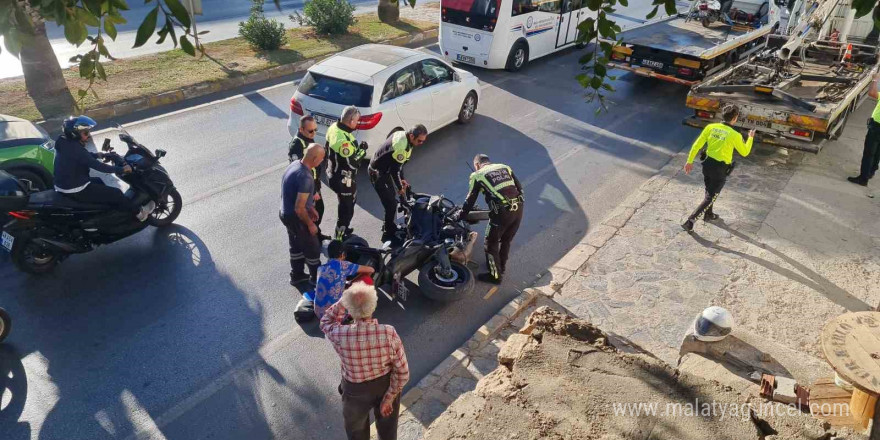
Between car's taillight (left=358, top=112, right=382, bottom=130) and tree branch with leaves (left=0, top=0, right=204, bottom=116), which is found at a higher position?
tree branch with leaves (left=0, top=0, right=204, bottom=116)

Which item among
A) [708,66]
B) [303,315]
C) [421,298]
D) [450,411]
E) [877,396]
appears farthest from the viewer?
[708,66]

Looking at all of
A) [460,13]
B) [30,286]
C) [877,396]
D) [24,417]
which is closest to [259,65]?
[460,13]

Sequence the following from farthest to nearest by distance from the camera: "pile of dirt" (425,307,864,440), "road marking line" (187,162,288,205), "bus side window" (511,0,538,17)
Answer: "bus side window" (511,0,538,17) < "road marking line" (187,162,288,205) < "pile of dirt" (425,307,864,440)

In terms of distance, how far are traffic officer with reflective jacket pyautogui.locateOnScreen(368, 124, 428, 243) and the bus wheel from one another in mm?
8549

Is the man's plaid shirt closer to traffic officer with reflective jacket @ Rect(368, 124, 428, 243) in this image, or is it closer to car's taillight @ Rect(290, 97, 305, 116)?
traffic officer with reflective jacket @ Rect(368, 124, 428, 243)

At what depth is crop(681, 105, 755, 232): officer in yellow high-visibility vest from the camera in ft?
25.8

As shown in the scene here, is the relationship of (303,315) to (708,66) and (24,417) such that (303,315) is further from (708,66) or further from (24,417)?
(708,66)

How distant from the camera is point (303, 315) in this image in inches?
246

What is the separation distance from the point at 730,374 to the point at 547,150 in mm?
6150

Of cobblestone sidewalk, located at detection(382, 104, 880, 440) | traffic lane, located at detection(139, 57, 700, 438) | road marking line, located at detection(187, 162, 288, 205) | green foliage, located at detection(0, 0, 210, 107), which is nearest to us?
green foliage, located at detection(0, 0, 210, 107)

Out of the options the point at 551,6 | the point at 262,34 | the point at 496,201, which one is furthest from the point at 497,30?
the point at 496,201

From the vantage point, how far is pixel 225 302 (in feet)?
21.4

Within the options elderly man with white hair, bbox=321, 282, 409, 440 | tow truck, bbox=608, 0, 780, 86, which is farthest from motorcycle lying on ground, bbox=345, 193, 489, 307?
tow truck, bbox=608, 0, 780, 86

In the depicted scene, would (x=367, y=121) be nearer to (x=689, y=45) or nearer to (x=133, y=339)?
(x=133, y=339)
